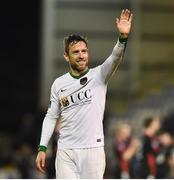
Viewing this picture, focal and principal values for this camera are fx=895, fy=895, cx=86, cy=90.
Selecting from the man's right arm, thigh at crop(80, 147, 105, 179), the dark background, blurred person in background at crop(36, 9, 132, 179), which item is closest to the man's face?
blurred person in background at crop(36, 9, 132, 179)

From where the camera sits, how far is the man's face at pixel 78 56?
7.82 meters

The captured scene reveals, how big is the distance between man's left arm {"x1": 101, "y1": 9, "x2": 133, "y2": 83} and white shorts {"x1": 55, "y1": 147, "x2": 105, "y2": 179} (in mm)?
721

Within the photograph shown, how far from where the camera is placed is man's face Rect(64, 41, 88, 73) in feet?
25.6

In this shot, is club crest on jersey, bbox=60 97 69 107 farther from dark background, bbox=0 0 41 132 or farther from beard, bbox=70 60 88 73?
dark background, bbox=0 0 41 132

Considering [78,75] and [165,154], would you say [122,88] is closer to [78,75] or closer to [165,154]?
[165,154]

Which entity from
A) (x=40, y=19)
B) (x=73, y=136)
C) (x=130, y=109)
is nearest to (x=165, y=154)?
(x=73, y=136)

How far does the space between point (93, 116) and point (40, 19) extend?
54.1 ft

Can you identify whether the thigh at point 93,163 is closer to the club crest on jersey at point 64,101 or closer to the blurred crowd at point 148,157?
the club crest on jersey at point 64,101

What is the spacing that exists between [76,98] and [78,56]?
38cm

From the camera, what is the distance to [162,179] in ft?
34.0

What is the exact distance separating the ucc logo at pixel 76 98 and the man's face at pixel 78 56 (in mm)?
199

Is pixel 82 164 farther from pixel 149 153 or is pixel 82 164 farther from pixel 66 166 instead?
pixel 149 153

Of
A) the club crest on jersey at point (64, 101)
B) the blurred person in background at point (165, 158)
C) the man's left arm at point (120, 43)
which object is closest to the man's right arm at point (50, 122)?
the club crest on jersey at point (64, 101)

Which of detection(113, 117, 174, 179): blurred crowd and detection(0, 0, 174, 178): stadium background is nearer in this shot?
detection(113, 117, 174, 179): blurred crowd
